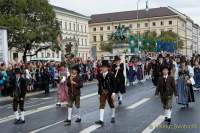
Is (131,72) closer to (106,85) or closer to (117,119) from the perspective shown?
(117,119)

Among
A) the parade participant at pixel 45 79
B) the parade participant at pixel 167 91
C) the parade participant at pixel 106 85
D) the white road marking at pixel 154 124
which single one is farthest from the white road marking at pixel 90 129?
the parade participant at pixel 45 79

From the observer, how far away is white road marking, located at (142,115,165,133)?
38.8 feet

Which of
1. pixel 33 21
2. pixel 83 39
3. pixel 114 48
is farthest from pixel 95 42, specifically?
pixel 114 48

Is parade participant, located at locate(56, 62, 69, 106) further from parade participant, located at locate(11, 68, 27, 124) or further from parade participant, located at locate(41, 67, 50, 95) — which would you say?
parade participant, located at locate(41, 67, 50, 95)

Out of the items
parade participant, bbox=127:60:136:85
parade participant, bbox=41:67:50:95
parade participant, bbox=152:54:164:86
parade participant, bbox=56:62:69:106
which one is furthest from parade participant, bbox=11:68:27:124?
parade participant, bbox=127:60:136:85

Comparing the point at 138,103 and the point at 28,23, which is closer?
the point at 138,103

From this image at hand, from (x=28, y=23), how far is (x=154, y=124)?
167ft

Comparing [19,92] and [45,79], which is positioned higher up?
[19,92]

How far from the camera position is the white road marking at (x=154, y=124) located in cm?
1182

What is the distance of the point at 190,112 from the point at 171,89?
95.6 inches

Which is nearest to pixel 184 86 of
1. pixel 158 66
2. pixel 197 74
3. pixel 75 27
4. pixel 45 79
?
pixel 158 66

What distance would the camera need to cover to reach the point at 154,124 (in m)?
12.8

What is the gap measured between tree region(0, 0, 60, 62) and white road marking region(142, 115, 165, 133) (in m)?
44.8

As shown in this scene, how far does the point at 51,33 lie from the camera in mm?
63594
